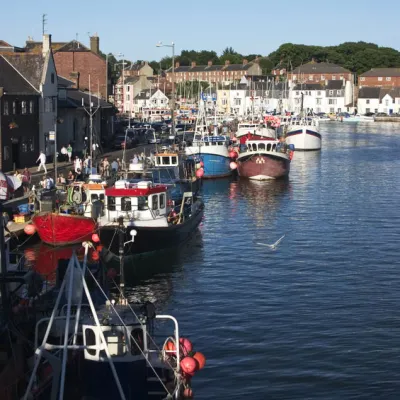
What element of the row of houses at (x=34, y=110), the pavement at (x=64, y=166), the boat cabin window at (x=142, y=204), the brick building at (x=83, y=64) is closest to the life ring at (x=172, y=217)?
the boat cabin window at (x=142, y=204)

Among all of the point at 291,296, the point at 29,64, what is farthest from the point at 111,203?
the point at 29,64

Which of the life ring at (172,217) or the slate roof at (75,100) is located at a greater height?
the slate roof at (75,100)

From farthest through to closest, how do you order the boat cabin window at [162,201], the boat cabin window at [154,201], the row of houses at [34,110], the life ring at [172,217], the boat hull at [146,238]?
the row of houses at [34,110], the life ring at [172,217], the boat cabin window at [162,201], the boat cabin window at [154,201], the boat hull at [146,238]

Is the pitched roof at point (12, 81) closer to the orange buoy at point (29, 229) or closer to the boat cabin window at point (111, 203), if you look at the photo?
the orange buoy at point (29, 229)

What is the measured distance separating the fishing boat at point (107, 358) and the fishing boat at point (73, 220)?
18254mm

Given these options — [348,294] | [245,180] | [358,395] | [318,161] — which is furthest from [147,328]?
[318,161]

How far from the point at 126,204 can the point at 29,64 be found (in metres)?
29.4

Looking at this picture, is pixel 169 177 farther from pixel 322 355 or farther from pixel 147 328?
pixel 147 328

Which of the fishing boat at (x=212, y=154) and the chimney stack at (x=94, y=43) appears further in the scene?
the chimney stack at (x=94, y=43)

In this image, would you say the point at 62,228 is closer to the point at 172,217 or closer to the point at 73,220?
the point at 73,220

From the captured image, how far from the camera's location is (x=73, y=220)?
41375mm

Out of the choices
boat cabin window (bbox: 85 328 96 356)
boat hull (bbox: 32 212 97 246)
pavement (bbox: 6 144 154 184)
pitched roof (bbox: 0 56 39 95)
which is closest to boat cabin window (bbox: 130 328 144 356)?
boat cabin window (bbox: 85 328 96 356)

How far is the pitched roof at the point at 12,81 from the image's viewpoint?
61812 mm

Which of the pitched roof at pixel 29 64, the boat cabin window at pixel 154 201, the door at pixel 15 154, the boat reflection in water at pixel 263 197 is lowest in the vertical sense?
A: the boat reflection in water at pixel 263 197
